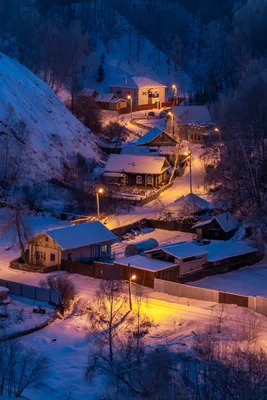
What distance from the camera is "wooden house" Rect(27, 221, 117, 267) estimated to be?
106ft

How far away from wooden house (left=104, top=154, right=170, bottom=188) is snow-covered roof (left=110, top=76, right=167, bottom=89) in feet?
81.2

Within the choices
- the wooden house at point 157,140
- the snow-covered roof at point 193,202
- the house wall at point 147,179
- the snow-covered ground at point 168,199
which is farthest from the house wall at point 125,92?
the snow-covered roof at point 193,202

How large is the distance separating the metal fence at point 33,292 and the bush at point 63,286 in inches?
11.5

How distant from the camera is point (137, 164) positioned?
48.2m

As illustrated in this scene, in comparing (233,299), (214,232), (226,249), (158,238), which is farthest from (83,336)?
(214,232)

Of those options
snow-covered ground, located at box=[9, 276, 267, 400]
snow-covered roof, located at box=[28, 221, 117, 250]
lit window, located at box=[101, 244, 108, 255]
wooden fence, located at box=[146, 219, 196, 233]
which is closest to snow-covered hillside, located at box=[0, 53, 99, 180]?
wooden fence, located at box=[146, 219, 196, 233]

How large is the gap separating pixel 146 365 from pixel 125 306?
256 inches

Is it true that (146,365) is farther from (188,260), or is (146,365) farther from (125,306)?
(188,260)

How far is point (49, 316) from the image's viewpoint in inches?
1015

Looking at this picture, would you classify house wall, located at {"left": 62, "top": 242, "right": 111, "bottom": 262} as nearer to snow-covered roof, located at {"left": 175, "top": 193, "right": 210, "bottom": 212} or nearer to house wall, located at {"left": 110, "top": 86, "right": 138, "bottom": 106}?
snow-covered roof, located at {"left": 175, "top": 193, "right": 210, "bottom": 212}

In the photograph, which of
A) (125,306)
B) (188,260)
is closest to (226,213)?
(188,260)

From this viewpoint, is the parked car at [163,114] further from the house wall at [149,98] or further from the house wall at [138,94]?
the house wall at [149,98]

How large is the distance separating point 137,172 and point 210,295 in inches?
826

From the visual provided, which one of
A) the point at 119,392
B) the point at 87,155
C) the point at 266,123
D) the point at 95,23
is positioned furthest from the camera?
the point at 95,23
